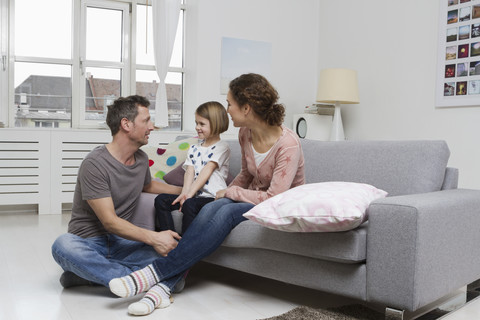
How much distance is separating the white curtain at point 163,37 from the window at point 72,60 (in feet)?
0.79

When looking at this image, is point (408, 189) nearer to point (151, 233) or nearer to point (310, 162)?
point (310, 162)

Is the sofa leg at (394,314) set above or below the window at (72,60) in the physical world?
below

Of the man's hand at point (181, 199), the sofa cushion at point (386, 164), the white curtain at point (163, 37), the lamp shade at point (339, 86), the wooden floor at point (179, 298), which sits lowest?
the wooden floor at point (179, 298)

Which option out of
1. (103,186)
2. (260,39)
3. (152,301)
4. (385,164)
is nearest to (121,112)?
(103,186)

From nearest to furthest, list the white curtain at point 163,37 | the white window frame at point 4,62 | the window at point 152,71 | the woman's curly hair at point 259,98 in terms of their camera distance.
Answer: the woman's curly hair at point 259,98, the white window frame at point 4,62, the white curtain at point 163,37, the window at point 152,71

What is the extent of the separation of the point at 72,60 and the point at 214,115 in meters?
2.92

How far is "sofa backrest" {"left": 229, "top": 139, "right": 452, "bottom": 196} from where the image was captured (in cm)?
208

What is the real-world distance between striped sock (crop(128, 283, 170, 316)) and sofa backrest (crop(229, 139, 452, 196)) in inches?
36.1

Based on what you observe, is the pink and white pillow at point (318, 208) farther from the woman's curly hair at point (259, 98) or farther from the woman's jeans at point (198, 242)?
the woman's curly hair at point (259, 98)

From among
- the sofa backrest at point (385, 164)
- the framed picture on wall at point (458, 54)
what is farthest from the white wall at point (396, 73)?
the sofa backrest at point (385, 164)

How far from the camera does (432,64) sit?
14.1ft

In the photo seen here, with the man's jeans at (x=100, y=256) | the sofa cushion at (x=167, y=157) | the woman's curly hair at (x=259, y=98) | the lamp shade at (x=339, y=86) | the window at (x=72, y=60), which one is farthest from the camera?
the lamp shade at (x=339, y=86)

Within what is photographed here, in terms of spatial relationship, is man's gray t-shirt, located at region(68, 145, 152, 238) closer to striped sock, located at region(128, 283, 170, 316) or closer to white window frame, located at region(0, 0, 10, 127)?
striped sock, located at region(128, 283, 170, 316)

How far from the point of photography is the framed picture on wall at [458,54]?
3969mm
